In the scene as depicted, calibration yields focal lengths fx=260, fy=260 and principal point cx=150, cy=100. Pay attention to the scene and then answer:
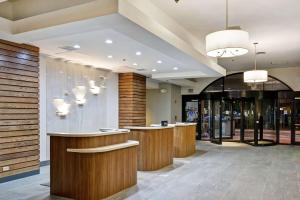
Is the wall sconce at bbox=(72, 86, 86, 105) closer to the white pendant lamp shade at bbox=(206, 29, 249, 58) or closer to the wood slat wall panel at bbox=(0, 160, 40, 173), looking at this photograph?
the wood slat wall panel at bbox=(0, 160, 40, 173)

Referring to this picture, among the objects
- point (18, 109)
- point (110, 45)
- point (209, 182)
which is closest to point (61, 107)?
point (18, 109)

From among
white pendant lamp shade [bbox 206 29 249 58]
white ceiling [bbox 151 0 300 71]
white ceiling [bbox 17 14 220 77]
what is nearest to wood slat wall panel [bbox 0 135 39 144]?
white ceiling [bbox 17 14 220 77]

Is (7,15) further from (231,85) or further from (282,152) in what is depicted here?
(231,85)

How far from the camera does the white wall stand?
7359 mm

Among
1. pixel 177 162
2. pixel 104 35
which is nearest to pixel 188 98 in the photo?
pixel 177 162

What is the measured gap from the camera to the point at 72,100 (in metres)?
8.41

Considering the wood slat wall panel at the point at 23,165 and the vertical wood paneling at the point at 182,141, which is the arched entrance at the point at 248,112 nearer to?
the vertical wood paneling at the point at 182,141

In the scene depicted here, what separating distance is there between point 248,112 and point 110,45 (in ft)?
29.9

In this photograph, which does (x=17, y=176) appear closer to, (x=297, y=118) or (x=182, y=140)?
(x=182, y=140)

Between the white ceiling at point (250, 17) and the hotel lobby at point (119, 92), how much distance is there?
0.9 inches

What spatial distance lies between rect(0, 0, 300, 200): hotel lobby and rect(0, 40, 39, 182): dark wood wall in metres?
0.02

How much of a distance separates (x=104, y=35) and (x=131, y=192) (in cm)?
331

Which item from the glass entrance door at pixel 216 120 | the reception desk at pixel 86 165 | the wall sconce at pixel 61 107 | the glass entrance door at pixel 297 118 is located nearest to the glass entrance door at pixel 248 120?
the glass entrance door at pixel 216 120

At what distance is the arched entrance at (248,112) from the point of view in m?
12.6
